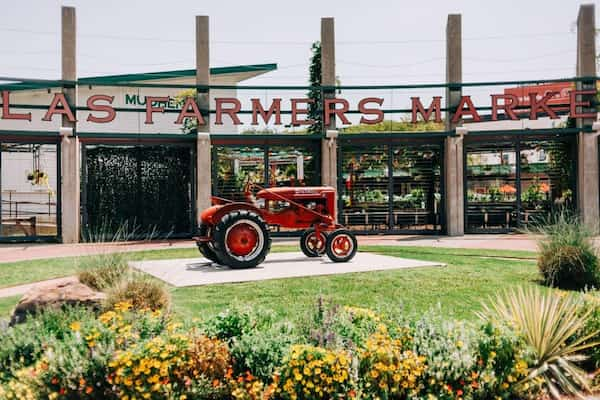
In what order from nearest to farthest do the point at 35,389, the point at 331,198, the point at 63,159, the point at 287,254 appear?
the point at 35,389 → the point at 331,198 → the point at 287,254 → the point at 63,159

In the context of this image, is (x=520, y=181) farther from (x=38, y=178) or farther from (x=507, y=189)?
(x=38, y=178)

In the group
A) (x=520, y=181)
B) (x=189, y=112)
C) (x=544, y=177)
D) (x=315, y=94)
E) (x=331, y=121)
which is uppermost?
(x=315, y=94)

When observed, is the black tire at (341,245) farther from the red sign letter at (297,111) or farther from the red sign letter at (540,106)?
the red sign letter at (540,106)

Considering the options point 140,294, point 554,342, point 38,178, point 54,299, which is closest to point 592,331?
point 554,342

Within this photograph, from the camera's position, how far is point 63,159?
17156 millimetres

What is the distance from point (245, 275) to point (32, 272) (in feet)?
13.5

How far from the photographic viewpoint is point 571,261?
26.1 feet

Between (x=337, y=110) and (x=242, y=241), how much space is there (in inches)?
353

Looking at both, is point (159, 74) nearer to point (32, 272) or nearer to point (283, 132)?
point (283, 132)

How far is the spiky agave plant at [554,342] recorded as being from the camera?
4.19 m

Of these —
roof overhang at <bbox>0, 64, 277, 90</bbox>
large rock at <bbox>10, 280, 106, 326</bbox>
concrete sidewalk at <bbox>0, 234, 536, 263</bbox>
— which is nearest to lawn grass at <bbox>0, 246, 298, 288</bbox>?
concrete sidewalk at <bbox>0, 234, 536, 263</bbox>

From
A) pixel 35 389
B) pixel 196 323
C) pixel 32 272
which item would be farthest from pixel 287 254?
pixel 35 389

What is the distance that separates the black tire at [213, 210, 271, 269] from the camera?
9.96 m

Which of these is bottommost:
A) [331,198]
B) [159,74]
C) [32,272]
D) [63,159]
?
[32,272]
